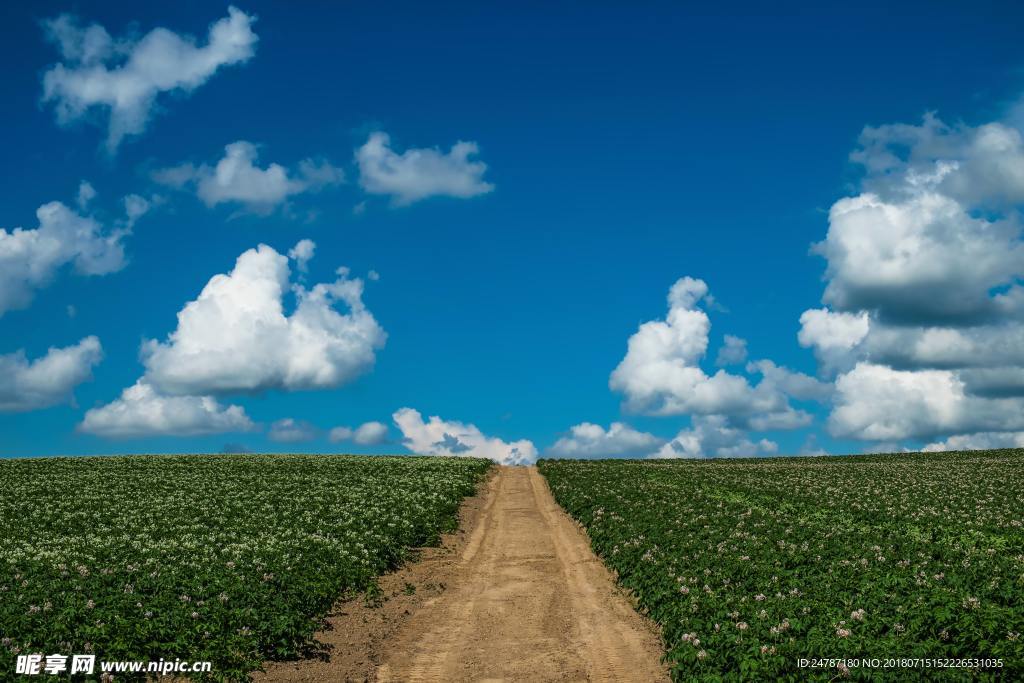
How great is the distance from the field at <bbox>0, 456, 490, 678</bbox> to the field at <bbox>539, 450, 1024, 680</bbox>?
941cm

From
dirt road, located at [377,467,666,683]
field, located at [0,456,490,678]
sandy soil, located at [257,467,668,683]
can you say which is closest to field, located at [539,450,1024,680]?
dirt road, located at [377,467,666,683]

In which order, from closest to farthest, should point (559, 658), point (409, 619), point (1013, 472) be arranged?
1. point (559, 658)
2. point (409, 619)
3. point (1013, 472)

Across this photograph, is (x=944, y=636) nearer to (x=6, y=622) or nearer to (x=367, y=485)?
(x=6, y=622)

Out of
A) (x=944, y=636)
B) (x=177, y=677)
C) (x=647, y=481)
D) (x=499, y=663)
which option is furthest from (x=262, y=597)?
(x=647, y=481)

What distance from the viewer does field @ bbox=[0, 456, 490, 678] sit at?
15.6 meters

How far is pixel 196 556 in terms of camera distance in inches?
883

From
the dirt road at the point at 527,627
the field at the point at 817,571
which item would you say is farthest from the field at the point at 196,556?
the field at the point at 817,571

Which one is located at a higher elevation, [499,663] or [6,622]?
A: [6,622]

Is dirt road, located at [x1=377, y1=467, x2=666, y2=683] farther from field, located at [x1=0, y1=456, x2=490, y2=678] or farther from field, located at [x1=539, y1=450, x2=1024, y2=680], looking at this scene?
field, located at [x1=0, y1=456, x2=490, y2=678]

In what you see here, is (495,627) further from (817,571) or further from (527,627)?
(817,571)

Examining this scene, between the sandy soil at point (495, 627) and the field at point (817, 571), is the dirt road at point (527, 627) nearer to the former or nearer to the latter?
the sandy soil at point (495, 627)

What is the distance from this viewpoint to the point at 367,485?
46.1 meters

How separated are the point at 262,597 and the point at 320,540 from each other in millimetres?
7256

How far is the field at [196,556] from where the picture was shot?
1559cm
